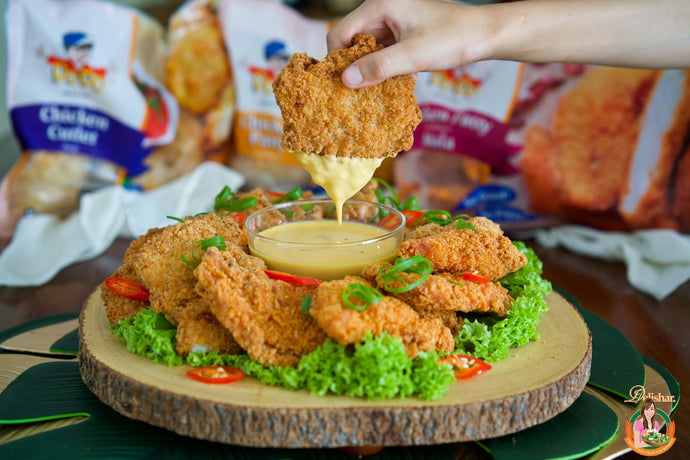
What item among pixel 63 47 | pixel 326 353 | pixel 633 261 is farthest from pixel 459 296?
pixel 63 47

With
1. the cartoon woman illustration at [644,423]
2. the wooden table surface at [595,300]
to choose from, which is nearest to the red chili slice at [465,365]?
the cartoon woman illustration at [644,423]

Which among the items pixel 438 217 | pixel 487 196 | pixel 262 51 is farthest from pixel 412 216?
pixel 262 51

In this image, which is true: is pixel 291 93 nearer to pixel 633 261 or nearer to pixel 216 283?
pixel 216 283

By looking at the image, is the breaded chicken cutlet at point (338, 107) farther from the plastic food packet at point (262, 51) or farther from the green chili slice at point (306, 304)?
the plastic food packet at point (262, 51)

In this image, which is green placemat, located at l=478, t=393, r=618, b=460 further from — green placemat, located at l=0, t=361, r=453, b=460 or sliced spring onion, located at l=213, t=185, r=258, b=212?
sliced spring onion, located at l=213, t=185, r=258, b=212

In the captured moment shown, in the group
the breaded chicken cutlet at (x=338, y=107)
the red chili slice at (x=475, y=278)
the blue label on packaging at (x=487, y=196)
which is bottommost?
the blue label on packaging at (x=487, y=196)

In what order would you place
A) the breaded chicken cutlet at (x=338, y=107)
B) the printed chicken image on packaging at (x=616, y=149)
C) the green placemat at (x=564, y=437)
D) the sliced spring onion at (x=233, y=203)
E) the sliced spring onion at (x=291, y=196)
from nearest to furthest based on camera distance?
the green placemat at (x=564, y=437), the breaded chicken cutlet at (x=338, y=107), the sliced spring onion at (x=233, y=203), the sliced spring onion at (x=291, y=196), the printed chicken image on packaging at (x=616, y=149)
